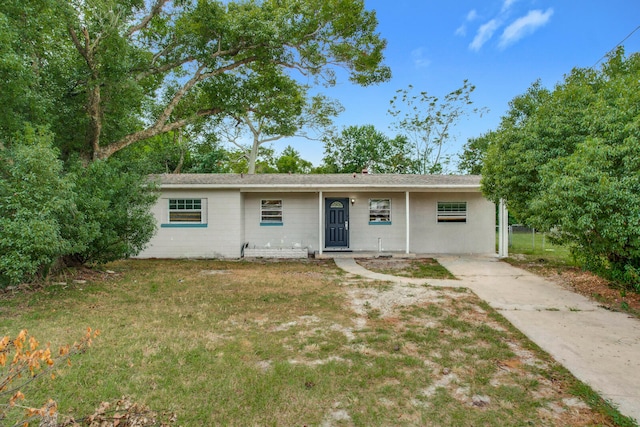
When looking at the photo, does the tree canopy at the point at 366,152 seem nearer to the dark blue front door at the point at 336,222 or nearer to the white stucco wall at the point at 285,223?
the dark blue front door at the point at 336,222

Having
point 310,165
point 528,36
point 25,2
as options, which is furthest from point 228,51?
point 310,165

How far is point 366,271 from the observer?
895 cm

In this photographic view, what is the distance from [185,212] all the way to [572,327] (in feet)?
34.6

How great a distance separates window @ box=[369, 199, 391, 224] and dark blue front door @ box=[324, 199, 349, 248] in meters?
0.91

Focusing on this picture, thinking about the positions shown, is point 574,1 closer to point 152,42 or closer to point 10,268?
point 152,42

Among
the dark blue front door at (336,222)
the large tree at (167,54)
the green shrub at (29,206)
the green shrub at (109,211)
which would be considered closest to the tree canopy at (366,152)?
the large tree at (167,54)

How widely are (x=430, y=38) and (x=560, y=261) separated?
492 inches

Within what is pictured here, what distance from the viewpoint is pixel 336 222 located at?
40.3 ft

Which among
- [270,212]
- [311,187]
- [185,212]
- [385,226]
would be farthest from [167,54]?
[385,226]

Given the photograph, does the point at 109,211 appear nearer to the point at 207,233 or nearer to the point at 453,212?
the point at 207,233

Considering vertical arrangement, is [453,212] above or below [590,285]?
above

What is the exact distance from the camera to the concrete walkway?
10.5 ft

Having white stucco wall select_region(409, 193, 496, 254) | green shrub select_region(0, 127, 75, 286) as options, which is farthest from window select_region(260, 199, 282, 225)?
green shrub select_region(0, 127, 75, 286)

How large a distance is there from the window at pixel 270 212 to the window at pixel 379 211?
130 inches
